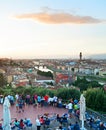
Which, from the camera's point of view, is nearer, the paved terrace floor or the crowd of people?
the crowd of people

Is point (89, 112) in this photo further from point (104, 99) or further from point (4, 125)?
point (4, 125)

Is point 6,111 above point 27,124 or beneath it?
above

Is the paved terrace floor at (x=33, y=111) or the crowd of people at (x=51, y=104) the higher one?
→ the crowd of people at (x=51, y=104)

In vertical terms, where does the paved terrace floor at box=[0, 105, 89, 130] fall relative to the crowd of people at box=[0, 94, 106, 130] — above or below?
below

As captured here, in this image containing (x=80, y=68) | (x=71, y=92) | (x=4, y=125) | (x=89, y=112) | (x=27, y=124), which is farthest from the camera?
(x=80, y=68)

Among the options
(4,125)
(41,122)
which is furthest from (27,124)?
(4,125)

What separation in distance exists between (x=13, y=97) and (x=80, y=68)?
5035 inches

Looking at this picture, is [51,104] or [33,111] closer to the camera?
[33,111]

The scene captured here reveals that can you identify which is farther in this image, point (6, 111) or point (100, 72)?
point (100, 72)

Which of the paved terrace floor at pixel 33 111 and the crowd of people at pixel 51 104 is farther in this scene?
the paved terrace floor at pixel 33 111

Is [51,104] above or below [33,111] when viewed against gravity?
above

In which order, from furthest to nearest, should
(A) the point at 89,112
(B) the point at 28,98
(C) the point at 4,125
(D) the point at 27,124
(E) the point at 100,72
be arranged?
1. (E) the point at 100,72
2. (B) the point at 28,98
3. (A) the point at 89,112
4. (D) the point at 27,124
5. (C) the point at 4,125

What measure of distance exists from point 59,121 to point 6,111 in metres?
3.22

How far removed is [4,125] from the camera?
1220cm
